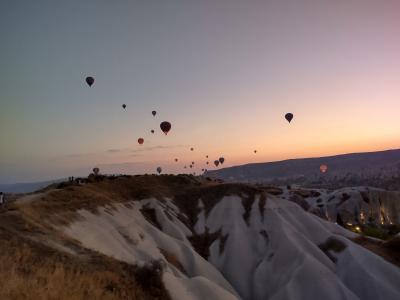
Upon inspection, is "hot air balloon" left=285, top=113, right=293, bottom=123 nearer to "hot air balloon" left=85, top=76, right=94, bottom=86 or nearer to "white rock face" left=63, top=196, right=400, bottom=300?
"white rock face" left=63, top=196, right=400, bottom=300

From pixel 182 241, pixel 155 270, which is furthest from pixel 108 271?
pixel 182 241

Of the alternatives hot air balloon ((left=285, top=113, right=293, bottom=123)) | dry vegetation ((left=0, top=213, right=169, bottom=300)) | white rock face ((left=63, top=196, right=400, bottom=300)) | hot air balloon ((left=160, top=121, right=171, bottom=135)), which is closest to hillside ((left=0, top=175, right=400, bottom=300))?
dry vegetation ((left=0, top=213, right=169, bottom=300))

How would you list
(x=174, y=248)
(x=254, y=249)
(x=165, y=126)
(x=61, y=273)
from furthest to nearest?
(x=165, y=126) → (x=254, y=249) → (x=174, y=248) → (x=61, y=273)

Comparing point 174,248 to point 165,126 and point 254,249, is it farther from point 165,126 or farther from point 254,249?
point 165,126

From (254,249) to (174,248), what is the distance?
1628 cm

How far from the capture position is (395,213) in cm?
14450

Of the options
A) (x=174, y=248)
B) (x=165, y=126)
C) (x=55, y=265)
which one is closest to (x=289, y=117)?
(x=165, y=126)

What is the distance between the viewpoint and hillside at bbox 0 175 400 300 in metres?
22.8

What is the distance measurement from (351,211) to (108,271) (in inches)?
4853

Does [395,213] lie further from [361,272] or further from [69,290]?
[69,290]

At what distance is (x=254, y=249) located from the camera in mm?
66125

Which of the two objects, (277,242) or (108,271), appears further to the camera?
(277,242)

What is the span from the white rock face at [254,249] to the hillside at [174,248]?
0.17 metres

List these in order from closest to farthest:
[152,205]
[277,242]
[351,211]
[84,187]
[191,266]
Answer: [191,266], [84,187], [277,242], [152,205], [351,211]
